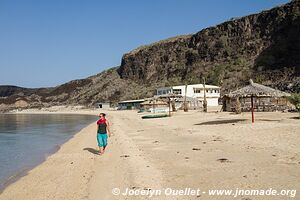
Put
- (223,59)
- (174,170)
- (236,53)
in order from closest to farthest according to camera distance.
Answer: (174,170) < (236,53) < (223,59)

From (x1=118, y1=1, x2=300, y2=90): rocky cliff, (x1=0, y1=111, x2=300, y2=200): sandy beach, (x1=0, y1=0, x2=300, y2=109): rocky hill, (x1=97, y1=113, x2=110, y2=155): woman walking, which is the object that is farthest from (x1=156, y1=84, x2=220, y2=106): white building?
(x1=97, y1=113, x2=110, y2=155): woman walking

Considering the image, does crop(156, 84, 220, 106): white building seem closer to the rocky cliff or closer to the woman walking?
the rocky cliff

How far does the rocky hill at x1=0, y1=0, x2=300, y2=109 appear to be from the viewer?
71.7 m

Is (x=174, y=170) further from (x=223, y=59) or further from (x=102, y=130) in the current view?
(x=223, y=59)

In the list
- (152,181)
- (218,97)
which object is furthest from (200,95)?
(152,181)

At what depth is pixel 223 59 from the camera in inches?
3467

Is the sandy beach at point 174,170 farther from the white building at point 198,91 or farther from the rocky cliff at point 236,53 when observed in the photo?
the white building at point 198,91

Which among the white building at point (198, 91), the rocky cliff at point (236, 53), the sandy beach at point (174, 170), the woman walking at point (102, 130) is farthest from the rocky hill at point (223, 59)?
the woman walking at point (102, 130)

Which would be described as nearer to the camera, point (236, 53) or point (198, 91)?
point (198, 91)

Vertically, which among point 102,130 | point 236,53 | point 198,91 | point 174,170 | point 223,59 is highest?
point 236,53

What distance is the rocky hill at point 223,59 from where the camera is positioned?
71.7 m

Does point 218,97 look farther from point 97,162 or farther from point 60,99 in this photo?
point 60,99

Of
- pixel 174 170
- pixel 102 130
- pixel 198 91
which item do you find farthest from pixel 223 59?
pixel 174 170

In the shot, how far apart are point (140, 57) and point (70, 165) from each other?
4222 inches
